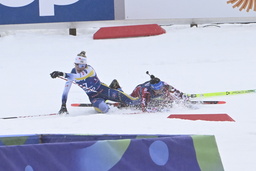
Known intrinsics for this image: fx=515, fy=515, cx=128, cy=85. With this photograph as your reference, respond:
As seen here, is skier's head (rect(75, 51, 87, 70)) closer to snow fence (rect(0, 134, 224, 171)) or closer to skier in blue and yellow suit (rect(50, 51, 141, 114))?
skier in blue and yellow suit (rect(50, 51, 141, 114))

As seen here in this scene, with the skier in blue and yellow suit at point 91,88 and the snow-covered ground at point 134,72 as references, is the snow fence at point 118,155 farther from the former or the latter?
the skier in blue and yellow suit at point 91,88

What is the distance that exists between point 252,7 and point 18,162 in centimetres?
1127

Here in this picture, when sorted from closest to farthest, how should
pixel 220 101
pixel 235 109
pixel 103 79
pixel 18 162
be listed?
1. pixel 18 162
2. pixel 235 109
3. pixel 220 101
4. pixel 103 79

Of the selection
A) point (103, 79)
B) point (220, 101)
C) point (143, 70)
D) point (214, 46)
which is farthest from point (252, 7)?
point (220, 101)

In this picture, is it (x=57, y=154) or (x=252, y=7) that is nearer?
(x=57, y=154)

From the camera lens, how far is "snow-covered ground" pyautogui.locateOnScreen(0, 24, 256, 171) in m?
5.96

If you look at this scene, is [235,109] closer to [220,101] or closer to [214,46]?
[220,101]

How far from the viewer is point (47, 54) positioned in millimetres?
12609

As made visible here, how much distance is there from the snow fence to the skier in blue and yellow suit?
15.9 ft

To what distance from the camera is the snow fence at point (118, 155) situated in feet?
9.50

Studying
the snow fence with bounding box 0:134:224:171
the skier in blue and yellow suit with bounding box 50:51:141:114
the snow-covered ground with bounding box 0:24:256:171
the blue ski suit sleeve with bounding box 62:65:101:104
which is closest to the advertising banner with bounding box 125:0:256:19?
the snow-covered ground with bounding box 0:24:256:171

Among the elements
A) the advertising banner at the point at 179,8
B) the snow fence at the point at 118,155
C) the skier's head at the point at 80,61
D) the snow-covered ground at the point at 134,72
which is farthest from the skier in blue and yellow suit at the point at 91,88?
the advertising banner at the point at 179,8

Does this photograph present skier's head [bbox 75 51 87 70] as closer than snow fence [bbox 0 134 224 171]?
No

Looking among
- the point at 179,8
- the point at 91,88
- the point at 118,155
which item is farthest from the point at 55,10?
the point at 118,155
